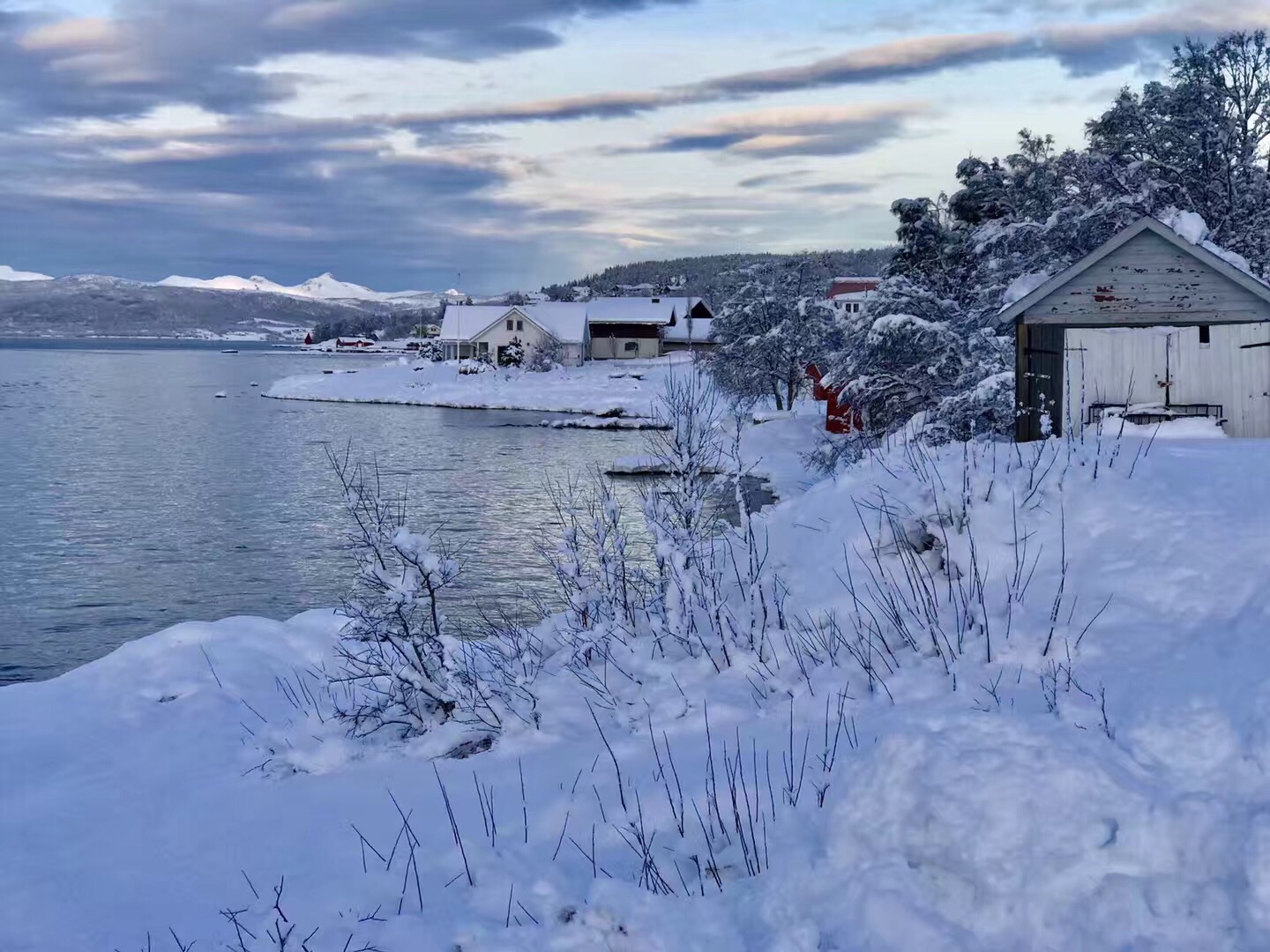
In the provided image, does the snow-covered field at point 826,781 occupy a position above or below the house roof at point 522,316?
below

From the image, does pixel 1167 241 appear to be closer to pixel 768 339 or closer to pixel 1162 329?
pixel 1162 329

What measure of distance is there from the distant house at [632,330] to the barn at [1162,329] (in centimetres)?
8787

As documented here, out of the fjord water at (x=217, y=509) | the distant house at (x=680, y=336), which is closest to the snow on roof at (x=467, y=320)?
the distant house at (x=680, y=336)

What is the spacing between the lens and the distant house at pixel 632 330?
105 m

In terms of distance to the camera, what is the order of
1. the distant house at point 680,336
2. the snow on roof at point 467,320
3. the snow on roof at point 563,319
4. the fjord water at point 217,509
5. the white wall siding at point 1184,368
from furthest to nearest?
the distant house at point 680,336 → the snow on roof at point 467,320 → the snow on roof at point 563,319 → the fjord water at point 217,509 → the white wall siding at point 1184,368

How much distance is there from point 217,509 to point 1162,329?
2543 cm

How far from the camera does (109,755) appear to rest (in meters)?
8.52

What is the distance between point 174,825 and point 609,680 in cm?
322

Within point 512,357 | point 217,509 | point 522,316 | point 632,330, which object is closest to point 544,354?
point 512,357

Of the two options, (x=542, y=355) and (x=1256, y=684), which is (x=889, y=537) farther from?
(x=542, y=355)

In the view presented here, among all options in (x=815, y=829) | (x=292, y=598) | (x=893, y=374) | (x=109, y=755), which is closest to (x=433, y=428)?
(x=893, y=374)

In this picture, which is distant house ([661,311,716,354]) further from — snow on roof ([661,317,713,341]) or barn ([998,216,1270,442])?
barn ([998,216,1270,442])

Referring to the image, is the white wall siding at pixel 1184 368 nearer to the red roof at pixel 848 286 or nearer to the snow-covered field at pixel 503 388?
the snow-covered field at pixel 503 388

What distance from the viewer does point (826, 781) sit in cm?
557
